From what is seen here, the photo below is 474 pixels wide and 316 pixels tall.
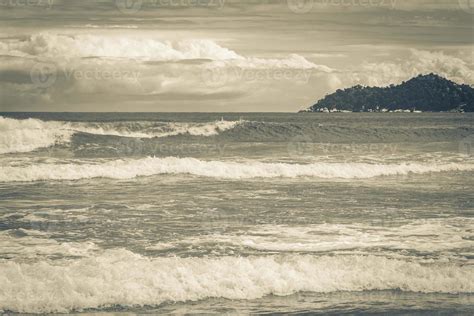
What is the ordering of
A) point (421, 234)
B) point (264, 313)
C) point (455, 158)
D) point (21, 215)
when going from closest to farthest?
point (264, 313) → point (421, 234) → point (21, 215) → point (455, 158)

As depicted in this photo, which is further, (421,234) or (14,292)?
(421,234)

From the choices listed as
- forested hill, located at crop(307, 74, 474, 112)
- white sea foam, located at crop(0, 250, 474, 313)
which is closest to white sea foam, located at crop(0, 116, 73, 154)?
white sea foam, located at crop(0, 250, 474, 313)

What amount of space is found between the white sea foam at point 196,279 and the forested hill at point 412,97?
136 meters

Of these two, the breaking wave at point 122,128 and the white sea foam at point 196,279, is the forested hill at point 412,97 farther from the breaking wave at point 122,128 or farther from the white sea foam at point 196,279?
the white sea foam at point 196,279

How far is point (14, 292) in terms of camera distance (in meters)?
10.2

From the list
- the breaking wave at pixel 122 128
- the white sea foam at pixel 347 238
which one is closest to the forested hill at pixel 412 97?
the breaking wave at pixel 122 128

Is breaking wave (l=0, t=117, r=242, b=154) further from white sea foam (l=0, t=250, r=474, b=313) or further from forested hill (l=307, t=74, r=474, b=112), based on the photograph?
forested hill (l=307, t=74, r=474, b=112)

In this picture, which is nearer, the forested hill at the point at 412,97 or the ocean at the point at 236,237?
the ocean at the point at 236,237

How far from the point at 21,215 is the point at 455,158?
24.0 meters

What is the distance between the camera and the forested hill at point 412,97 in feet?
461

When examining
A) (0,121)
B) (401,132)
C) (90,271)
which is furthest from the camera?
(401,132)

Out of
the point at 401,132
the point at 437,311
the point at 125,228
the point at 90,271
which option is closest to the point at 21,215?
the point at 125,228

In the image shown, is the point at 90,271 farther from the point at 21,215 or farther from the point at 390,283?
the point at 21,215

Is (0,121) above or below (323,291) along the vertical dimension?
above
